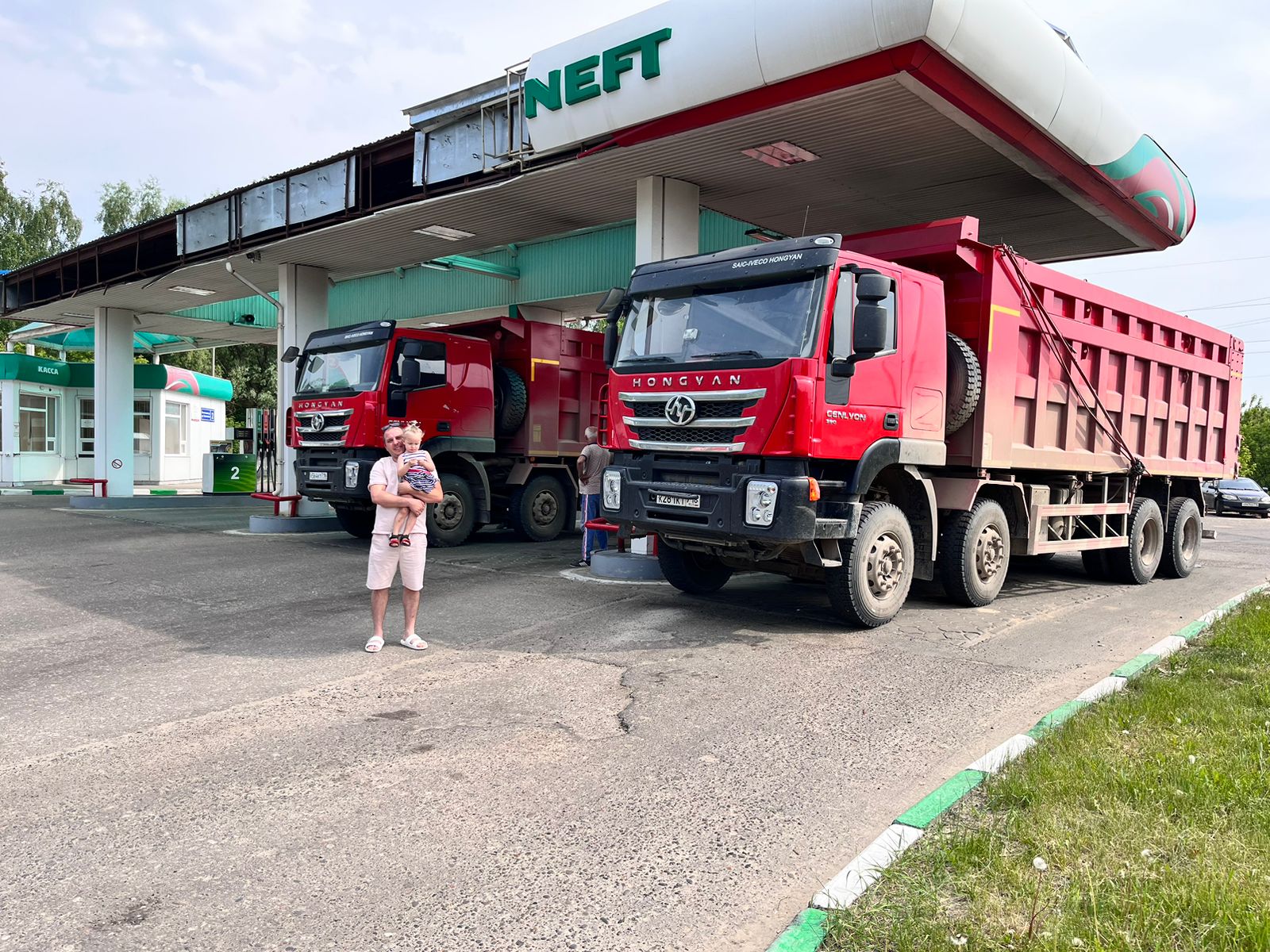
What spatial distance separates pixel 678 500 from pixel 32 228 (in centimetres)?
4126

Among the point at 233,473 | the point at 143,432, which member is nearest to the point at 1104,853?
the point at 233,473

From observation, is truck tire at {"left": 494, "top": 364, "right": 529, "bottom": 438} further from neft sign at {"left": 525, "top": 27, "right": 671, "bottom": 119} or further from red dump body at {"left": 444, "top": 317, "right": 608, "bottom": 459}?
neft sign at {"left": 525, "top": 27, "right": 671, "bottom": 119}

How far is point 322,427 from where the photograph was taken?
12.5 metres

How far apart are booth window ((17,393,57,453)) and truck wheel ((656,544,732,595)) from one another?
984 inches

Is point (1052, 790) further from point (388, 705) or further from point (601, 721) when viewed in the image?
point (388, 705)

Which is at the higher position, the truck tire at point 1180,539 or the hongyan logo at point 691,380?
the hongyan logo at point 691,380

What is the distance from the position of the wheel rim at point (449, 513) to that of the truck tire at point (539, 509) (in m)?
1.00

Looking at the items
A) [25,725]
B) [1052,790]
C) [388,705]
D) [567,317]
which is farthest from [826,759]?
[567,317]

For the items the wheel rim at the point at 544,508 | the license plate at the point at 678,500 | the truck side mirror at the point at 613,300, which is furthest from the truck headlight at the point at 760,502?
the wheel rim at the point at 544,508

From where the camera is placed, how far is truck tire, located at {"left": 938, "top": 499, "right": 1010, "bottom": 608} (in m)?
8.05

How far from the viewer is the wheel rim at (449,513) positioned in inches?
499

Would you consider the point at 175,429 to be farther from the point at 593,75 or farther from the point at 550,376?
the point at 593,75

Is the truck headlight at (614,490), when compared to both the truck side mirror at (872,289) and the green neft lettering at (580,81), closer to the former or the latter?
the truck side mirror at (872,289)

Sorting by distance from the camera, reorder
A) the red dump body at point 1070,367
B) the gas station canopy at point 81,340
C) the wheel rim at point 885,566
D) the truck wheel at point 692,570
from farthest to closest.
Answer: the gas station canopy at point 81,340, the truck wheel at point 692,570, the red dump body at point 1070,367, the wheel rim at point 885,566
